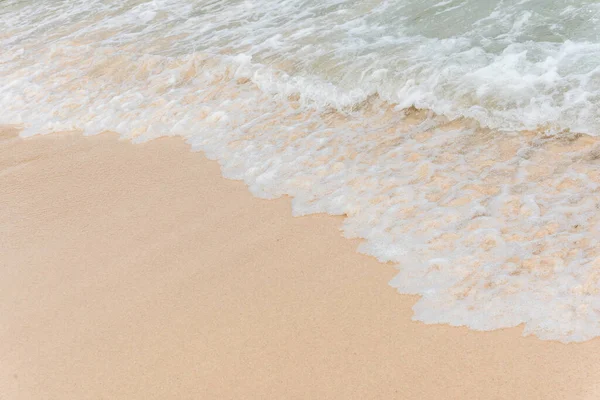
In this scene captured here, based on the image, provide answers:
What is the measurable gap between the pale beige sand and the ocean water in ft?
0.56

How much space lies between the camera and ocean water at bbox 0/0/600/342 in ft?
9.36

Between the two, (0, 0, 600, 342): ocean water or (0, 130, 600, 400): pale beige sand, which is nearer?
(0, 130, 600, 400): pale beige sand

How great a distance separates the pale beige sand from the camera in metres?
2.41

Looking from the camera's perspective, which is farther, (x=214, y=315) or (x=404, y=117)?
(x=404, y=117)

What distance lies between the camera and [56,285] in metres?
3.40

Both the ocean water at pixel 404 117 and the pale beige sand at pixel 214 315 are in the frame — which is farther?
the ocean water at pixel 404 117

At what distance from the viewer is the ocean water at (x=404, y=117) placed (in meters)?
2.85

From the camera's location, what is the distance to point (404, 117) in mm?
4316

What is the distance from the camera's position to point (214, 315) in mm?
2949

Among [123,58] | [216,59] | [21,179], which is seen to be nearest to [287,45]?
[216,59]

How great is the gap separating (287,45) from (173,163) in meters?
2.07

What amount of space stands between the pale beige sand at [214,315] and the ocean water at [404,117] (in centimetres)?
17

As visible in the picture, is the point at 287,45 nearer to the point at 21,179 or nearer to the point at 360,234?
the point at 21,179

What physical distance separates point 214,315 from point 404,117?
2155mm
